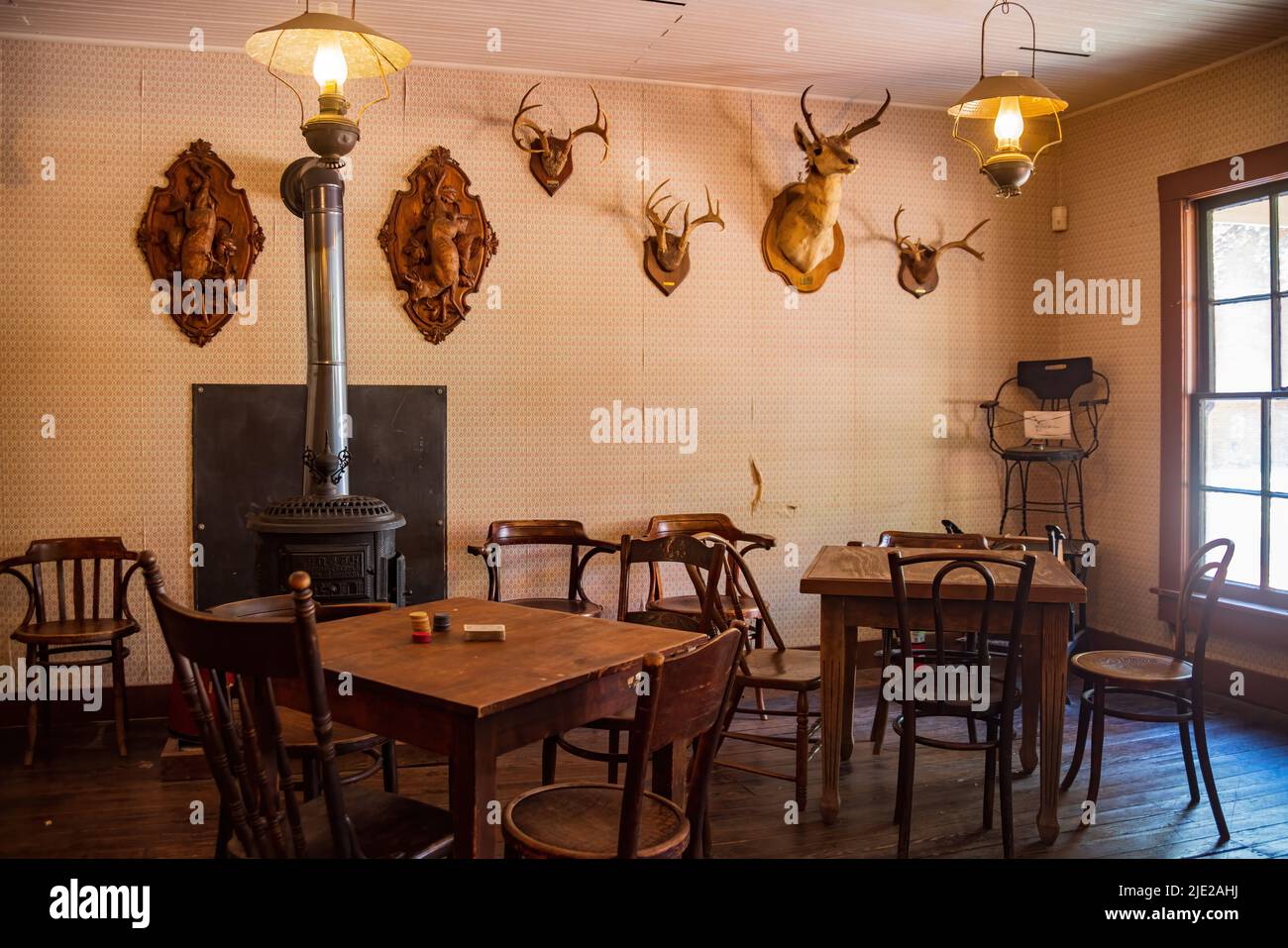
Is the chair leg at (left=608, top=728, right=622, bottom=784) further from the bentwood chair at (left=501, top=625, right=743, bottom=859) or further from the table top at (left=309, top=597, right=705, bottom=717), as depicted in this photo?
the bentwood chair at (left=501, top=625, right=743, bottom=859)

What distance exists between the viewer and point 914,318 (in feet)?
20.5

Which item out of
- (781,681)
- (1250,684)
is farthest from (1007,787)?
(1250,684)

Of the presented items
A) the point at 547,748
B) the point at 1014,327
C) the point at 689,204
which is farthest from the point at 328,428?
the point at 1014,327

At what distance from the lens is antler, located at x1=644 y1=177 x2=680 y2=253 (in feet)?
18.5

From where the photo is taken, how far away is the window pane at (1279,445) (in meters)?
5.11

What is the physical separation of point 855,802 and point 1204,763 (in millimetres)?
1255

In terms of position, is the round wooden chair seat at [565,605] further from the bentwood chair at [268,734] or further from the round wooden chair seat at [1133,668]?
the bentwood chair at [268,734]

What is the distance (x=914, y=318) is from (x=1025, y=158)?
2.41 m

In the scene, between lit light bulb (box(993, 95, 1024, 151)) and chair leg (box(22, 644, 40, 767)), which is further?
chair leg (box(22, 644, 40, 767))

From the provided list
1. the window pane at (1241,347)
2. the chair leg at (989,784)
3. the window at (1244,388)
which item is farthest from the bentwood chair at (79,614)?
the window pane at (1241,347)

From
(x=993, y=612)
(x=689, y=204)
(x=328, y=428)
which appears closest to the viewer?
(x=993, y=612)

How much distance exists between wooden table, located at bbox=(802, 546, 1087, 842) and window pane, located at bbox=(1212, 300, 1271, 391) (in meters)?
2.24

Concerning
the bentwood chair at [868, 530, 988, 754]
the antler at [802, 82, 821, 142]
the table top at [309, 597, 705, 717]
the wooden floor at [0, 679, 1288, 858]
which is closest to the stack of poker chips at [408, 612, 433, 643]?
the table top at [309, 597, 705, 717]
